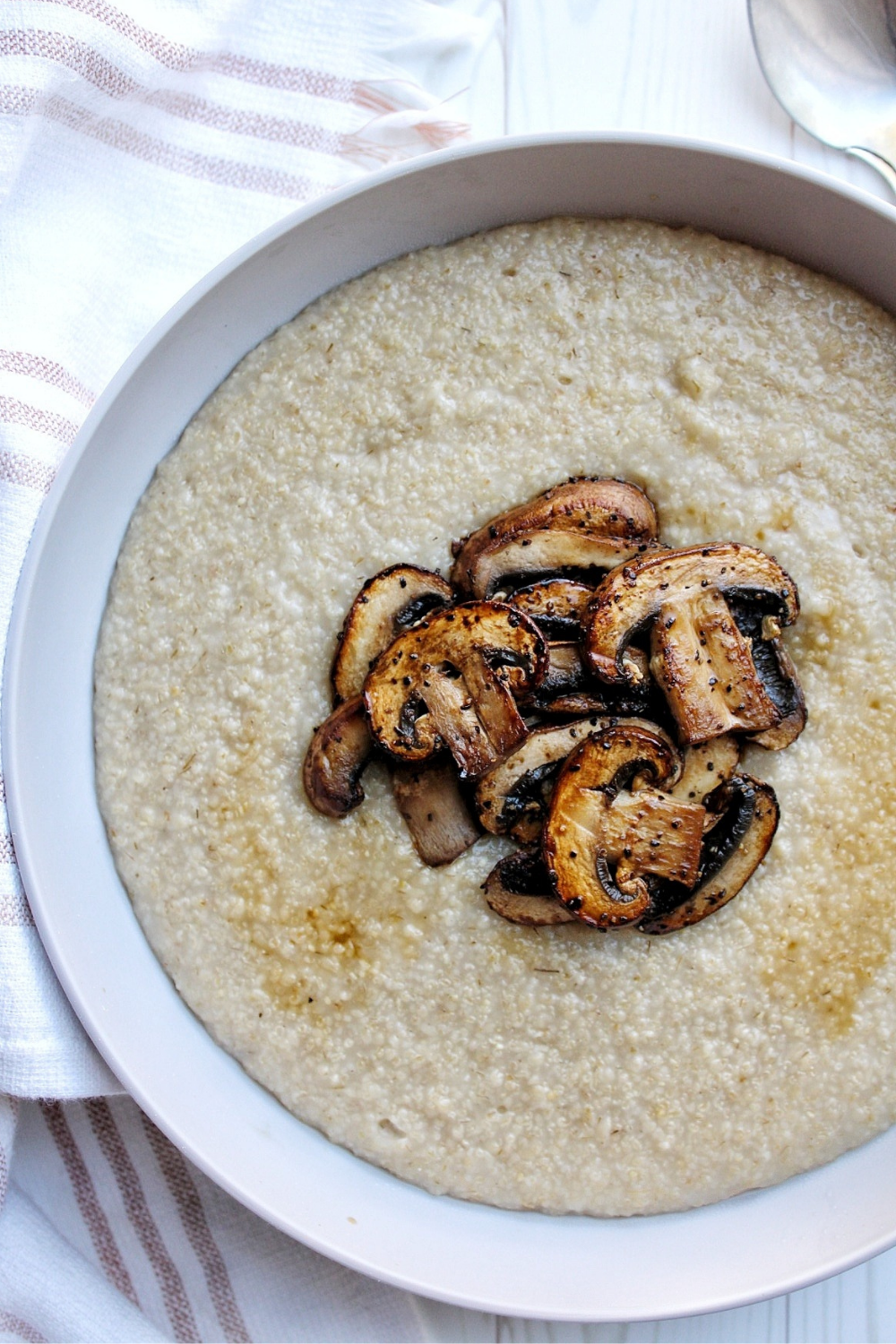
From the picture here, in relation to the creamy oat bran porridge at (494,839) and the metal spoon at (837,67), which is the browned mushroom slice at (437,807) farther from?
the metal spoon at (837,67)

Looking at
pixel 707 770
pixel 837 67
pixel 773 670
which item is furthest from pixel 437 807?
pixel 837 67

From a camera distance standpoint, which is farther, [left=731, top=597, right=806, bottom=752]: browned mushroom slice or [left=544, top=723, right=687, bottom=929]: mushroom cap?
[left=731, top=597, right=806, bottom=752]: browned mushroom slice

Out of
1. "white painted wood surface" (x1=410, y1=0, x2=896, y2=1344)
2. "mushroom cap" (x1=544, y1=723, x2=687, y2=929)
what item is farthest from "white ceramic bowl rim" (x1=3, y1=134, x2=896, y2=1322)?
"mushroom cap" (x1=544, y1=723, x2=687, y2=929)

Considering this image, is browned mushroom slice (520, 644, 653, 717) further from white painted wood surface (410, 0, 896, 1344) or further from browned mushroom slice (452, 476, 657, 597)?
white painted wood surface (410, 0, 896, 1344)

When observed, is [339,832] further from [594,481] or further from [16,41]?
[16,41]

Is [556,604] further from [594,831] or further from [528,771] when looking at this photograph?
[594,831]

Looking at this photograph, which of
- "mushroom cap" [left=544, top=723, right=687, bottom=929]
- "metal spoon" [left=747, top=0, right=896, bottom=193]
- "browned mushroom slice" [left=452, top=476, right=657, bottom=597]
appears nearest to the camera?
"mushroom cap" [left=544, top=723, right=687, bottom=929]

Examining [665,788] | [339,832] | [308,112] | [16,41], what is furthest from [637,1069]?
[16,41]

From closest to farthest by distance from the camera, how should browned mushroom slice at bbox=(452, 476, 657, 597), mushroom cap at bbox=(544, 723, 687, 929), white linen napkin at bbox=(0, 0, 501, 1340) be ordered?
1. mushroom cap at bbox=(544, 723, 687, 929)
2. browned mushroom slice at bbox=(452, 476, 657, 597)
3. white linen napkin at bbox=(0, 0, 501, 1340)
